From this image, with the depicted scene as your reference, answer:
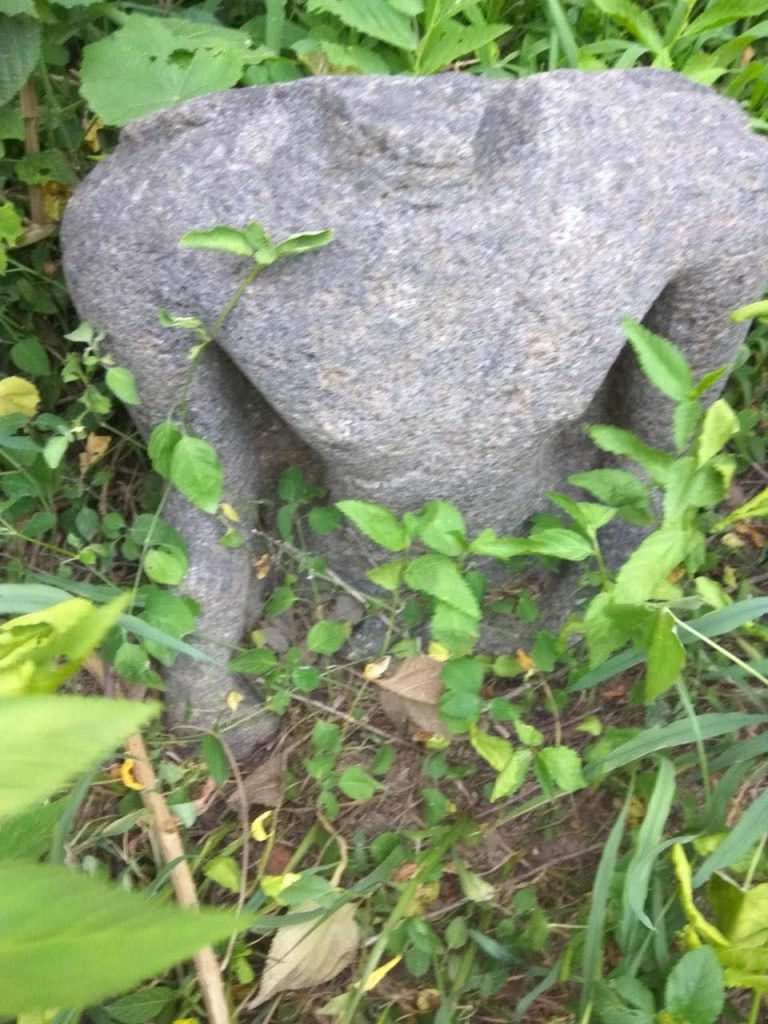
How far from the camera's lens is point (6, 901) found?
351mm

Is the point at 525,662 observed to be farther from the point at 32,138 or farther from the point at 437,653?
the point at 32,138

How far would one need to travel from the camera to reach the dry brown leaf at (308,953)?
1.11m

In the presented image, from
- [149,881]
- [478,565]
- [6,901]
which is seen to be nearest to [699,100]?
[478,565]

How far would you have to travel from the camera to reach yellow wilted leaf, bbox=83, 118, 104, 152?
118cm

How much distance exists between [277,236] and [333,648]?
0.54m

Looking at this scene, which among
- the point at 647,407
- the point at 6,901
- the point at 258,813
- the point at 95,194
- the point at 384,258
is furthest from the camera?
the point at 258,813

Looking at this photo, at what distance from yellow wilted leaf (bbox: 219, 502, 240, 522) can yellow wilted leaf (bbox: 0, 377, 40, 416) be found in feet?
1.00

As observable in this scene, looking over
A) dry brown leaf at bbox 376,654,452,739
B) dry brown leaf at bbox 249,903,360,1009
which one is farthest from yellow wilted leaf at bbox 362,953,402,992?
dry brown leaf at bbox 376,654,452,739

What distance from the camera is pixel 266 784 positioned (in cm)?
124

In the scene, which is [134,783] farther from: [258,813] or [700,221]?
[700,221]

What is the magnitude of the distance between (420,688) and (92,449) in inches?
22.4

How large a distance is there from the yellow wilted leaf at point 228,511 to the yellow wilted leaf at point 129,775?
1.16ft

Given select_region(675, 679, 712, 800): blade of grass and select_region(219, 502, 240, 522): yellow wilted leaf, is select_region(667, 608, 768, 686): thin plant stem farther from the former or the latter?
select_region(219, 502, 240, 522): yellow wilted leaf

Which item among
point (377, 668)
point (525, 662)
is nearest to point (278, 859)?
point (377, 668)
